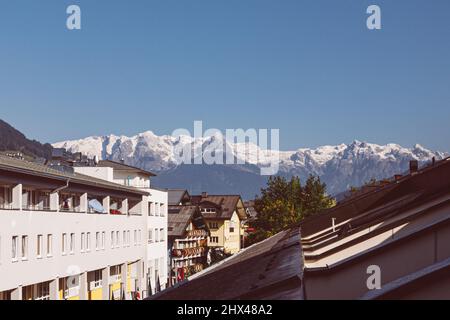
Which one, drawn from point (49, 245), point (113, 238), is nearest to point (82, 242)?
point (49, 245)

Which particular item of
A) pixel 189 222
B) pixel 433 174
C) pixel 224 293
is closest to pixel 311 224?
pixel 433 174

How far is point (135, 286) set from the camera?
7569cm

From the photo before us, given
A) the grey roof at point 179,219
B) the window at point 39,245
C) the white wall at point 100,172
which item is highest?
the white wall at point 100,172

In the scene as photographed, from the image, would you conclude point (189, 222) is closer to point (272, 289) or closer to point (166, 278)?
point (166, 278)

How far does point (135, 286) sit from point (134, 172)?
15.2 meters

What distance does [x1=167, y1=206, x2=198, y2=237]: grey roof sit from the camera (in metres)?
100

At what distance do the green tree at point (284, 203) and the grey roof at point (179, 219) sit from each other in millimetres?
8484

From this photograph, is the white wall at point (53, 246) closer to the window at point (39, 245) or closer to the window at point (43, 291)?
the window at point (39, 245)

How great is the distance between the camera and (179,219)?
10419 cm

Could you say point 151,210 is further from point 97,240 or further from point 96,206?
point 97,240

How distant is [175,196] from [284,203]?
59.9 feet

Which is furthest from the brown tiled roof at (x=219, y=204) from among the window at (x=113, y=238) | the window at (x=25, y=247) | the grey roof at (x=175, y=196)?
the window at (x=25, y=247)

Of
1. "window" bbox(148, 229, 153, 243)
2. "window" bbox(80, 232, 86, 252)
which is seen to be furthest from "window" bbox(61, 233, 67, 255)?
"window" bbox(148, 229, 153, 243)

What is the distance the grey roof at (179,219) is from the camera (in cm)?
10031
